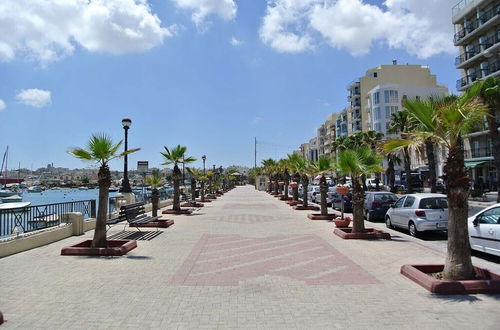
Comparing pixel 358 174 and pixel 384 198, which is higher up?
pixel 358 174

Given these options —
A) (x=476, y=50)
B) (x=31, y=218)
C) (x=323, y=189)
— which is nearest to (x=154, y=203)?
(x=31, y=218)

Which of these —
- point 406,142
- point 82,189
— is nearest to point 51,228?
point 406,142

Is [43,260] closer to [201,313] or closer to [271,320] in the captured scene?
[201,313]

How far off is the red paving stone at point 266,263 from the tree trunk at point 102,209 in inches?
91.8

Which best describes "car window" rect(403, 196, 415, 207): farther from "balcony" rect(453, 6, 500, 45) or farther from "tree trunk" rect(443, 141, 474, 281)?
"balcony" rect(453, 6, 500, 45)

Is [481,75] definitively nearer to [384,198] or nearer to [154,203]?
[384,198]

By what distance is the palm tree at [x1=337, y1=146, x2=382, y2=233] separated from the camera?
1306 centimetres

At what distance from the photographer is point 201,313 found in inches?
227

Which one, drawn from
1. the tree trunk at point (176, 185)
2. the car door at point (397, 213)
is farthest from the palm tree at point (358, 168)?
the tree trunk at point (176, 185)

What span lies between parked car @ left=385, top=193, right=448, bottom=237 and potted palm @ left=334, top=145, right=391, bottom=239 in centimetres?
138

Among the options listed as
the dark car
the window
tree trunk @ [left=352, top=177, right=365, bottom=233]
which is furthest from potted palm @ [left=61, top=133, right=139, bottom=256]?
the window

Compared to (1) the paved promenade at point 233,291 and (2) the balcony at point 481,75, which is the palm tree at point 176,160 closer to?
(1) the paved promenade at point 233,291

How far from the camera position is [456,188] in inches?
276

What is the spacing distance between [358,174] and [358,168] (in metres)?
0.21
